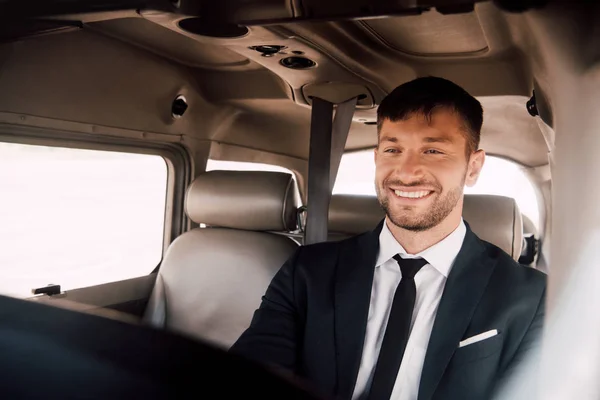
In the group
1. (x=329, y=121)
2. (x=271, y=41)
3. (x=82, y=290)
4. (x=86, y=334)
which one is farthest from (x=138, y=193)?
(x=86, y=334)

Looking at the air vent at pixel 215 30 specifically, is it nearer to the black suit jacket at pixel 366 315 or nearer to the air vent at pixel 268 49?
the air vent at pixel 268 49

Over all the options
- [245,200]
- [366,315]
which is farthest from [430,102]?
[245,200]

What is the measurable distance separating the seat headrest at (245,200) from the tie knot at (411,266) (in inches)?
36.5

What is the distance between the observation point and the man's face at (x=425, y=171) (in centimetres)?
153

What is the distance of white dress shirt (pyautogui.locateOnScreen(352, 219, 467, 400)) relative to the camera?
1370 millimetres

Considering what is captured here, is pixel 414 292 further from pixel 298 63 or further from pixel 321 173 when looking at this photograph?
pixel 298 63

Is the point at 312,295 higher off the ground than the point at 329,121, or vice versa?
the point at 329,121

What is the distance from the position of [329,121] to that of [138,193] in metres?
1.23

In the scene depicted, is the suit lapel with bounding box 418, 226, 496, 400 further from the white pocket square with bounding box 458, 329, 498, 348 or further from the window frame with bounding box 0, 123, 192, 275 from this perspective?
the window frame with bounding box 0, 123, 192, 275

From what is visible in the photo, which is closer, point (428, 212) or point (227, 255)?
point (428, 212)

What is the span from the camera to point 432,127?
154cm

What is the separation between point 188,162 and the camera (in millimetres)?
3096

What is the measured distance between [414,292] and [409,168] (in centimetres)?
37

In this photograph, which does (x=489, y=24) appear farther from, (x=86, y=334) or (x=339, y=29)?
(x=86, y=334)
